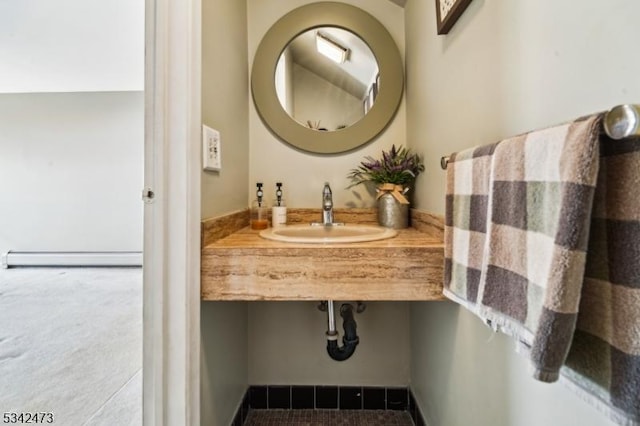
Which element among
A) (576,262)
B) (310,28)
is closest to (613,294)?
(576,262)

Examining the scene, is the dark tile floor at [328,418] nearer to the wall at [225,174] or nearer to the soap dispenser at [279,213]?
the wall at [225,174]

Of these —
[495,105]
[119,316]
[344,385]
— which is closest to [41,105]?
[119,316]

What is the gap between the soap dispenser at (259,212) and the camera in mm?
1321

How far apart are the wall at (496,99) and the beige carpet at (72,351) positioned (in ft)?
4.37

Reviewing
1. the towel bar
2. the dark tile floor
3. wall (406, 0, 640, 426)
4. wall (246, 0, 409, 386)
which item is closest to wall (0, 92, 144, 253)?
wall (246, 0, 409, 386)

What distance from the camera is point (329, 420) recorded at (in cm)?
139

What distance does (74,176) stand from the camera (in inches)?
151

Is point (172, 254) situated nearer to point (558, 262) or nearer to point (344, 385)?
point (558, 262)

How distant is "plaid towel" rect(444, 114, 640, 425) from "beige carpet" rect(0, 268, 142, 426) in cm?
160

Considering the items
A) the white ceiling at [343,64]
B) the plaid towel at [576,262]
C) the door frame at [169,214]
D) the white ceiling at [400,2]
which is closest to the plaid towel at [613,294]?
the plaid towel at [576,262]

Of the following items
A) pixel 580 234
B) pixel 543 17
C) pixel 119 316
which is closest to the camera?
pixel 580 234

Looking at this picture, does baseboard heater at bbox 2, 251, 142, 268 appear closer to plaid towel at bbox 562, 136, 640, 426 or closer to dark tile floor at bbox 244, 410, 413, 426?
dark tile floor at bbox 244, 410, 413, 426

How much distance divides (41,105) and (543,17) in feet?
16.7

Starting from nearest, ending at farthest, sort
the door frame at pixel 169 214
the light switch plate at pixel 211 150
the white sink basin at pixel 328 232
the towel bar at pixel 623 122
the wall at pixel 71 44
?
1. the towel bar at pixel 623 122
2. the door frame at pixel 169 214
3. the light switch plate at pixel 211 150
4. the white sink basin at pixel 328 232
5. the wall at pixel 71 44
